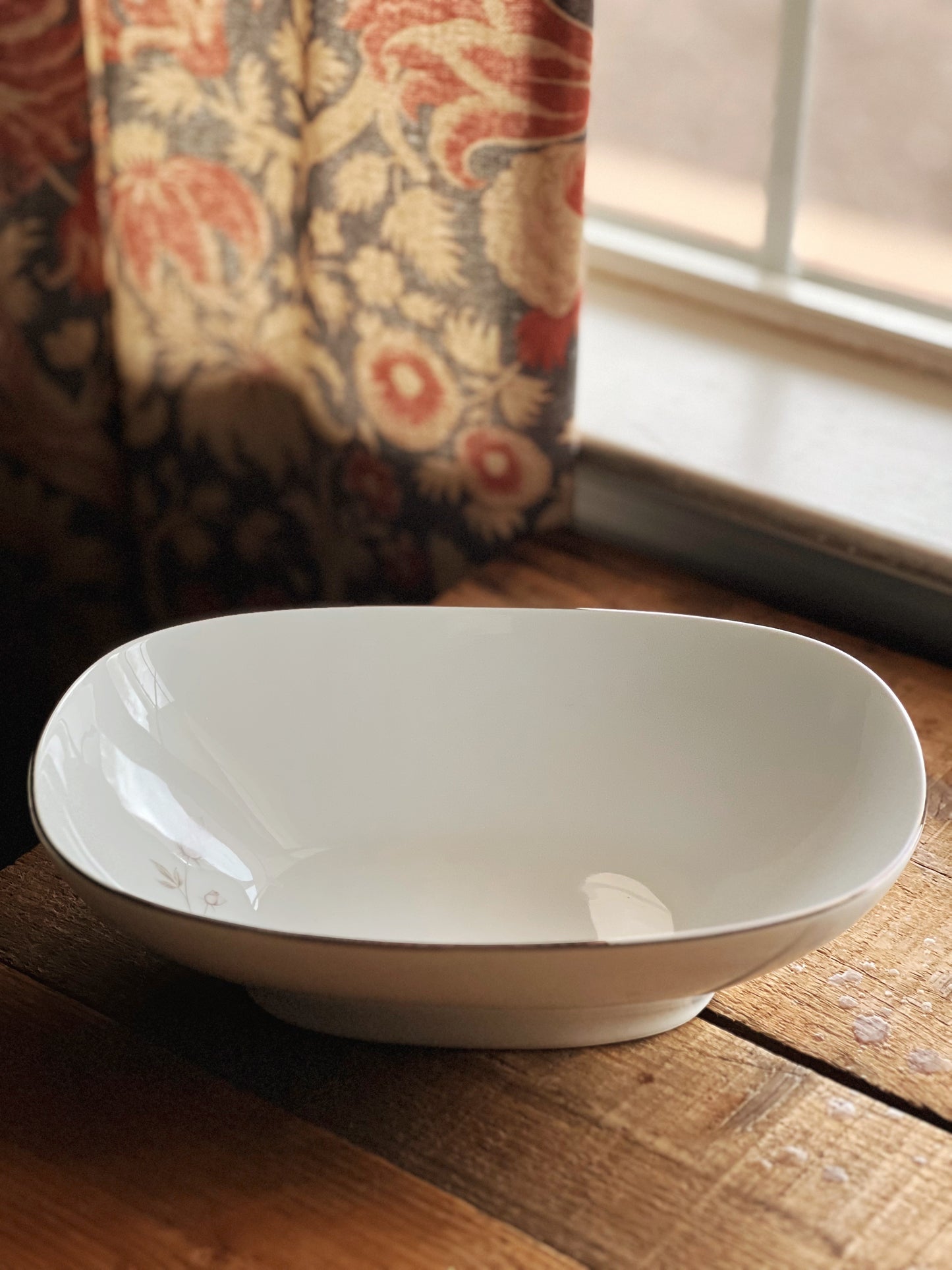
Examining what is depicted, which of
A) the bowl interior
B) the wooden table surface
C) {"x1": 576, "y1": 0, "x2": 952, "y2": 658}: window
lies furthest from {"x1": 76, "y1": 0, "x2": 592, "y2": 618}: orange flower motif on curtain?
the wooden table surface

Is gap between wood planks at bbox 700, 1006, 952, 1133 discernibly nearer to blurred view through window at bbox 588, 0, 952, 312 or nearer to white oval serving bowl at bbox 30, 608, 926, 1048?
white oval serving bowl at bbox 30, 608, 926, 1048

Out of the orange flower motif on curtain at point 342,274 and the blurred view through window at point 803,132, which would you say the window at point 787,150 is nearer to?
the blurred view through window at point 803,132

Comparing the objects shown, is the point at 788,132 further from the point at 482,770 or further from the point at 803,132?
the point at 482,770

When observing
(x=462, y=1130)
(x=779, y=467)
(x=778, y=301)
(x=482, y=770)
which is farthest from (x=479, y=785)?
(x=778, y=301)

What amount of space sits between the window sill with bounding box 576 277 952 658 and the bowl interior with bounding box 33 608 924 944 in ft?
0.92

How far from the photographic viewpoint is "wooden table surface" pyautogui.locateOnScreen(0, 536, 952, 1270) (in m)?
0.54

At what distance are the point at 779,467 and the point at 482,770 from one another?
41 centimetres

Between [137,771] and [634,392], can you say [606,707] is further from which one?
[634,392]

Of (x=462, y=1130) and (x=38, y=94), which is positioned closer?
(x=462, y=1130)

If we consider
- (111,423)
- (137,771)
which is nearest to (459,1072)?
(137,771)

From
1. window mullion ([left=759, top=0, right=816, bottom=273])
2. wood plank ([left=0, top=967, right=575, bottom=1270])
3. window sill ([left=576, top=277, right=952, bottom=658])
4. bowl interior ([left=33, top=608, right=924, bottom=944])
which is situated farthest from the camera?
window mullion ([left=759, top=0, right=816, bottom=273])

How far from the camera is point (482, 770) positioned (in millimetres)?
736

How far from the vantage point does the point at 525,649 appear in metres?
0.75

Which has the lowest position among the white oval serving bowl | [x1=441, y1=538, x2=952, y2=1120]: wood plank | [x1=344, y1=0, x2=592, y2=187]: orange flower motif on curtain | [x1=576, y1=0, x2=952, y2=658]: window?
[x1=441, y1=538, x2=952, y2=1120]: wood plank
